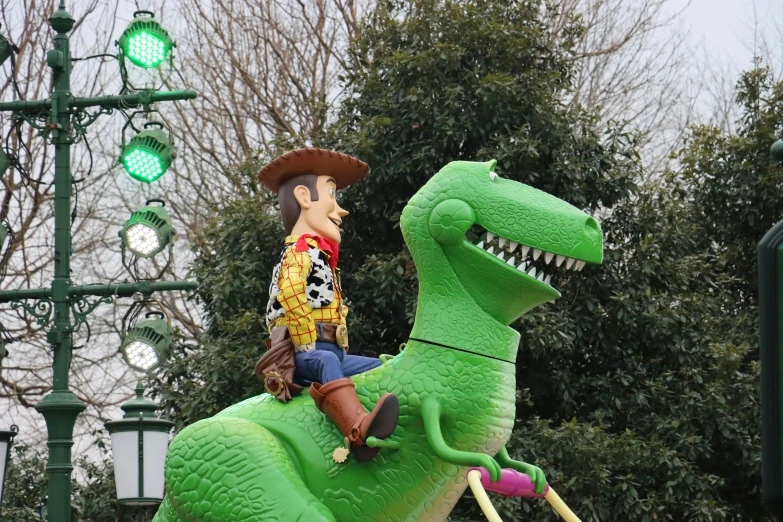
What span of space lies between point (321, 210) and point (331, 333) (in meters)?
0.58

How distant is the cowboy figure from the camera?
4824mm

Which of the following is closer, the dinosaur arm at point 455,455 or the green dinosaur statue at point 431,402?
the dinosaur arm at point 455,455

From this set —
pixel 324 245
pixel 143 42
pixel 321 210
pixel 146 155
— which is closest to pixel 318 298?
pixel 324 245

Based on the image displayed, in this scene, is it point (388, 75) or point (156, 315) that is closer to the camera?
point (156, 315)

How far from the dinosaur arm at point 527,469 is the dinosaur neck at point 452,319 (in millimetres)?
432

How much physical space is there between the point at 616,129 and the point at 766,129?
83.1 inches

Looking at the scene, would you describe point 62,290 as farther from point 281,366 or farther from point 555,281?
point 555,281

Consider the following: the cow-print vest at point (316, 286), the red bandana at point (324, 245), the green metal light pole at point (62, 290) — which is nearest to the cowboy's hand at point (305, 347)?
the cow-print vest at point (316, 286)

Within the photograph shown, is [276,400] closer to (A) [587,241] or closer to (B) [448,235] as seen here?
(B) [448,235]

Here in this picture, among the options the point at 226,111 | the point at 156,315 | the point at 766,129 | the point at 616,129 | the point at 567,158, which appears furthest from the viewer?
the point at 226,111

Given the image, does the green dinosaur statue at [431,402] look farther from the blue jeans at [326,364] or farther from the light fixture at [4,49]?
the light fixture at [4,49]

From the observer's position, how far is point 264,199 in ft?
39.5

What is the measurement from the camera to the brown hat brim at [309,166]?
5.49m

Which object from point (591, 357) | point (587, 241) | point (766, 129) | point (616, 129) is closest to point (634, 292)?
point (591, 357)
